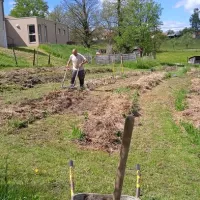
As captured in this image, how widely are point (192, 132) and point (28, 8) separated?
225 feet

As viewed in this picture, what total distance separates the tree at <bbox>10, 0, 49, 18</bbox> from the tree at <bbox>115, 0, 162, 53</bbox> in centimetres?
3739

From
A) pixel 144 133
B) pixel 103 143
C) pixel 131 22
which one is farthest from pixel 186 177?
pixel 131 22

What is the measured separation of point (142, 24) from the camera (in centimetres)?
3788

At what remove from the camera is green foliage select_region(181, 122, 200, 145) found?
7295 millimetres

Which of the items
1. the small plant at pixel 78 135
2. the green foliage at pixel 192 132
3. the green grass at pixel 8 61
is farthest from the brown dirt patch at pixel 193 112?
the green grass at pixel 8 61

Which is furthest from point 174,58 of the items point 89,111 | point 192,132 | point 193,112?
point 192,132

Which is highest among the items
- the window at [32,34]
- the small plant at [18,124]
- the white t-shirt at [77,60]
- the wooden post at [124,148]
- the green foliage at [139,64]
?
the window at [32,34]

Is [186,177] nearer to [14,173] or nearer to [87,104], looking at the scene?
[14,173]

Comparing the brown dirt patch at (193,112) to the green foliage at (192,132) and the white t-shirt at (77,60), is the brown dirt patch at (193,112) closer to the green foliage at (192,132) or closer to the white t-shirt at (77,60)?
the green foliage at (192,132)

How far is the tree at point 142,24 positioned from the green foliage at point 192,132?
98.5 feet

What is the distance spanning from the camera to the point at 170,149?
687cm

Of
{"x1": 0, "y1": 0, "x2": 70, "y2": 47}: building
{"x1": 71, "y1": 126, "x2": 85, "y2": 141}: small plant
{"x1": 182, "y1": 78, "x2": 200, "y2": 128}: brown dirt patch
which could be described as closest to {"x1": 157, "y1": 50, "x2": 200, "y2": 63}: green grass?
{"x1": 0, "y1": 0, "x2": 70, "y2": 47}: building

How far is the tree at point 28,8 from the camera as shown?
70.4 metres

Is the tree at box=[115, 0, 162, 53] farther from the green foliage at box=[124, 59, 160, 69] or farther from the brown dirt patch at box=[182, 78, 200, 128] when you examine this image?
the brown dirt patch at box=[182, 78, 200, 128]
